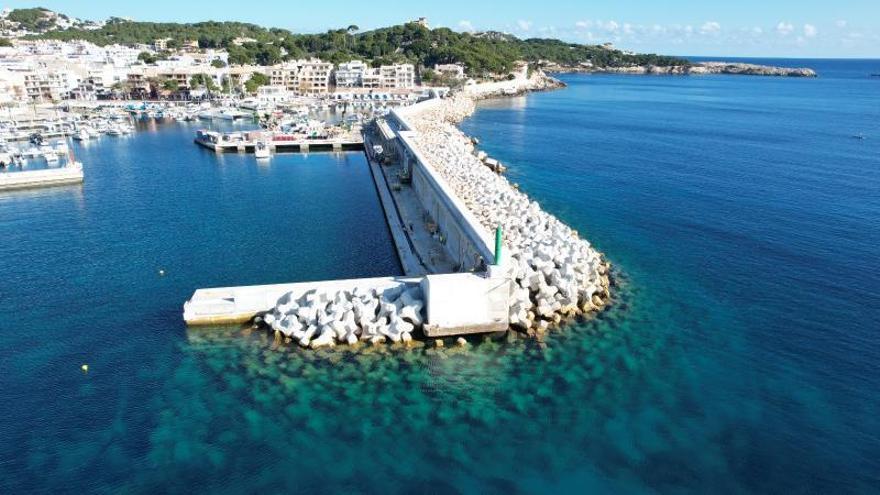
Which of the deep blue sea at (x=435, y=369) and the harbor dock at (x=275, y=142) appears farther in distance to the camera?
the harbor dock at (x=275, y=142)

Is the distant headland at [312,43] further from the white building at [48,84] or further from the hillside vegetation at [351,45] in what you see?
the white building at [48,84]

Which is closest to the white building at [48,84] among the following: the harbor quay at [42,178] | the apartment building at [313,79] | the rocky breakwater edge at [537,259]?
the apartment building at [313,79]

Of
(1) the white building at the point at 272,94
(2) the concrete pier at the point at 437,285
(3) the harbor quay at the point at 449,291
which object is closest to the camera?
(3) the harbor quay at the point at 449,291

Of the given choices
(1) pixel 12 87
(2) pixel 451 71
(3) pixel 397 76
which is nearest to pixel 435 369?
(3) pixel 397 76

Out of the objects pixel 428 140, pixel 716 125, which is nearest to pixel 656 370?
pixel 428 140

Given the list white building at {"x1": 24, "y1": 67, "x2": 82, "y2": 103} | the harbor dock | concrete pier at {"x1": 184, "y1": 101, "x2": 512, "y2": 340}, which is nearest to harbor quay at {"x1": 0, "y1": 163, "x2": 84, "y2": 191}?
the harbor dock

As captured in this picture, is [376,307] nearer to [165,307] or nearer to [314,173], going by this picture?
[165,307]

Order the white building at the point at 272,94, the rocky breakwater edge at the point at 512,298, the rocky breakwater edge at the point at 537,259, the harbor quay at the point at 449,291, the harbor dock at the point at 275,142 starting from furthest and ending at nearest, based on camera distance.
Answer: the white building at the point at 272,94
the harbor dock at the point at 275,142
the rocky breakwater edge at the point at 537,259
the harbor quay at the point at 449,291
the rocky breakwater edge at the point at 512,298
